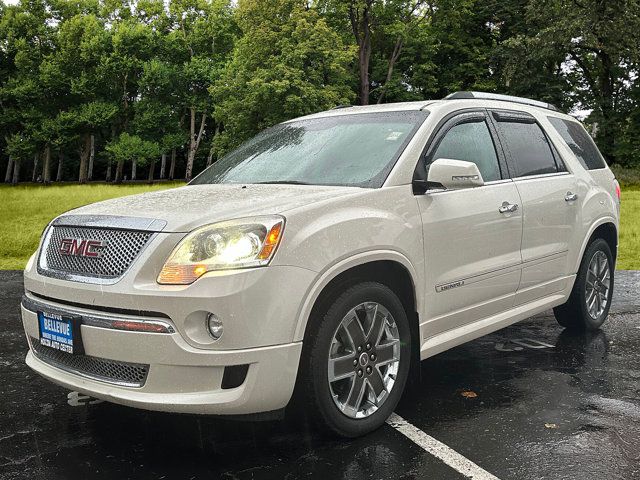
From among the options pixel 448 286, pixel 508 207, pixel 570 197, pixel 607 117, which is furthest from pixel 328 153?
pixel 607 117

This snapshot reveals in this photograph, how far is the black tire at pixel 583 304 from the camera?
18.8 feet

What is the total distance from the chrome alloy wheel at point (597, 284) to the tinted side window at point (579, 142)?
0.80m

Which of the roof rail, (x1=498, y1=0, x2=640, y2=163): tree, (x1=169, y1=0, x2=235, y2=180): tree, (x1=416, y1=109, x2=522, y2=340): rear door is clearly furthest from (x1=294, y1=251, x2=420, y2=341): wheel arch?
(x1=169, y1=0, x2=235, y2=180): tree

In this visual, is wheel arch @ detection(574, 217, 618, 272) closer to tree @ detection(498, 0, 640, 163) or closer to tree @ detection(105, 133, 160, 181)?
tree @ detection(498, 0, 640, 163)

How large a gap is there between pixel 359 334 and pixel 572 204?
8.33 feet

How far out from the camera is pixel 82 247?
351 centimetres

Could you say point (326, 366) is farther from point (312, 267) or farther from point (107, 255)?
point (107, 255)

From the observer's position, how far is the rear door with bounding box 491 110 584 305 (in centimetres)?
488

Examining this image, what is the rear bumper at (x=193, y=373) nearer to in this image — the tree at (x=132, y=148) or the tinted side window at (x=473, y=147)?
the tinted side window at (x=473, y=147)

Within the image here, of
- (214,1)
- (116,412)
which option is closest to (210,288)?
(116,412)

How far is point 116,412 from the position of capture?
13.7 ft

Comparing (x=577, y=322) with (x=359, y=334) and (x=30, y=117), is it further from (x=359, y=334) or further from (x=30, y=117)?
(x=30, y=117)

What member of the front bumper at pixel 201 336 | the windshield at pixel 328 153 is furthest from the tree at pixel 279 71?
the front bumper at pixel 201 336

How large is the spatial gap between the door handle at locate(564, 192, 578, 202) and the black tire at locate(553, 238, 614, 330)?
0.58 metres
